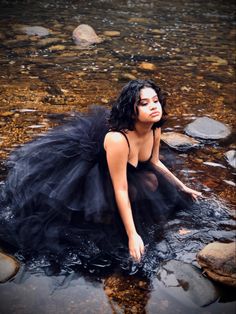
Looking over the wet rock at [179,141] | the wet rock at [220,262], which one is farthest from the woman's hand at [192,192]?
the wet rock at [179,141]

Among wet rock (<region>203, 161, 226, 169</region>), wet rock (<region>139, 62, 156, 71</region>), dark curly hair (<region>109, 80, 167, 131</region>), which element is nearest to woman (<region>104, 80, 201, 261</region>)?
dark curly hair (<region>109, 80, 167, 131</region>)

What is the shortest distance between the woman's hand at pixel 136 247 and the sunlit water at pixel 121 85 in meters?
0.17

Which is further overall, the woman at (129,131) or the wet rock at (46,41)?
the wet rock at (46,41)

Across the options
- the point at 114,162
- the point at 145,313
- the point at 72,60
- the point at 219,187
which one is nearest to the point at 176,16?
the point at 72,60

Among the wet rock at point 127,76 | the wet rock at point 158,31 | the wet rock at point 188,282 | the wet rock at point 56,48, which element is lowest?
the wet rock at point 188,282

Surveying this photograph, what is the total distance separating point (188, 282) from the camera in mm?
2770

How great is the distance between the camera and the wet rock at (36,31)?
8258 mm

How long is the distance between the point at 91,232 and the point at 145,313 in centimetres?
73

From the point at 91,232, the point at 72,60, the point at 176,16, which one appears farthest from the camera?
the point at 176,16

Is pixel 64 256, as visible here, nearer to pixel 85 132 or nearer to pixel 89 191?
pixel 89 191

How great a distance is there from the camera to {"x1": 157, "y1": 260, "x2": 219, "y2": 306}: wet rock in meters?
2.69

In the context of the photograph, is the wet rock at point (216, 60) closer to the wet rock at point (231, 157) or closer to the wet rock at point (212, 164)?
the wet rock at point (231, 157)

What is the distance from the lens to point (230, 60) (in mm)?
7535

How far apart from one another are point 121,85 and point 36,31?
3147 mm
